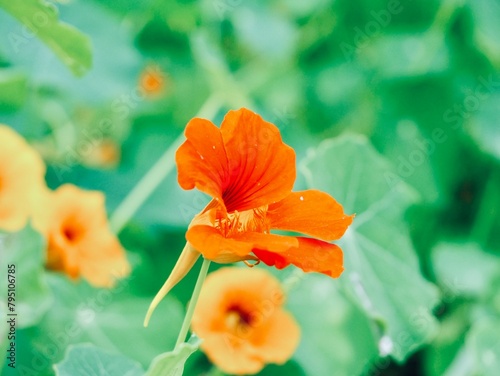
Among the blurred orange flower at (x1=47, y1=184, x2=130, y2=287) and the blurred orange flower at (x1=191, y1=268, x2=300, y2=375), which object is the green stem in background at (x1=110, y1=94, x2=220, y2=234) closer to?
the blurred orange flower at (x1=47, y1=184, x2=130, y2=287)

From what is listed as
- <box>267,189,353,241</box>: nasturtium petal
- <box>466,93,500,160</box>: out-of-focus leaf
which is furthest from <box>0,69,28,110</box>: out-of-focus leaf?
<box>466,93,500,160</box>: out-of-focus leaf

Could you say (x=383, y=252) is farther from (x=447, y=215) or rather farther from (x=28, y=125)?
(x=28, y=125)

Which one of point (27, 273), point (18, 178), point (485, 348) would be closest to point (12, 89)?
point (18, 178)

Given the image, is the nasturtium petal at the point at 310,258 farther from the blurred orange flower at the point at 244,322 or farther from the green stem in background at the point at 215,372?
the green stem in background at the point at 215,372

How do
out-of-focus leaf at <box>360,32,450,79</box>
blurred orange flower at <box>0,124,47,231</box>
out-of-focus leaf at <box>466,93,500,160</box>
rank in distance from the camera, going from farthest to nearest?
out-of-focus leaf at <box>360,32,450,79</box>
out-of-focus leaf at <box>466,93,500,160</box>
blurred orange flower at <box>0,124,47,231</box>

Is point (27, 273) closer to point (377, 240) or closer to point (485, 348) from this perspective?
point (377, 240)

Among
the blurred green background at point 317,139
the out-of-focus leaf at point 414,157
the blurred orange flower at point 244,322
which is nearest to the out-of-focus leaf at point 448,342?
the blurred green background at point 317,139

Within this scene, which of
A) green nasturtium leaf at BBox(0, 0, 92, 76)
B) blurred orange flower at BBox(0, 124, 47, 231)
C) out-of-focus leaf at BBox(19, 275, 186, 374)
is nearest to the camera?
green nasturtium leaf at BBox(0, 0, 92, 76)
